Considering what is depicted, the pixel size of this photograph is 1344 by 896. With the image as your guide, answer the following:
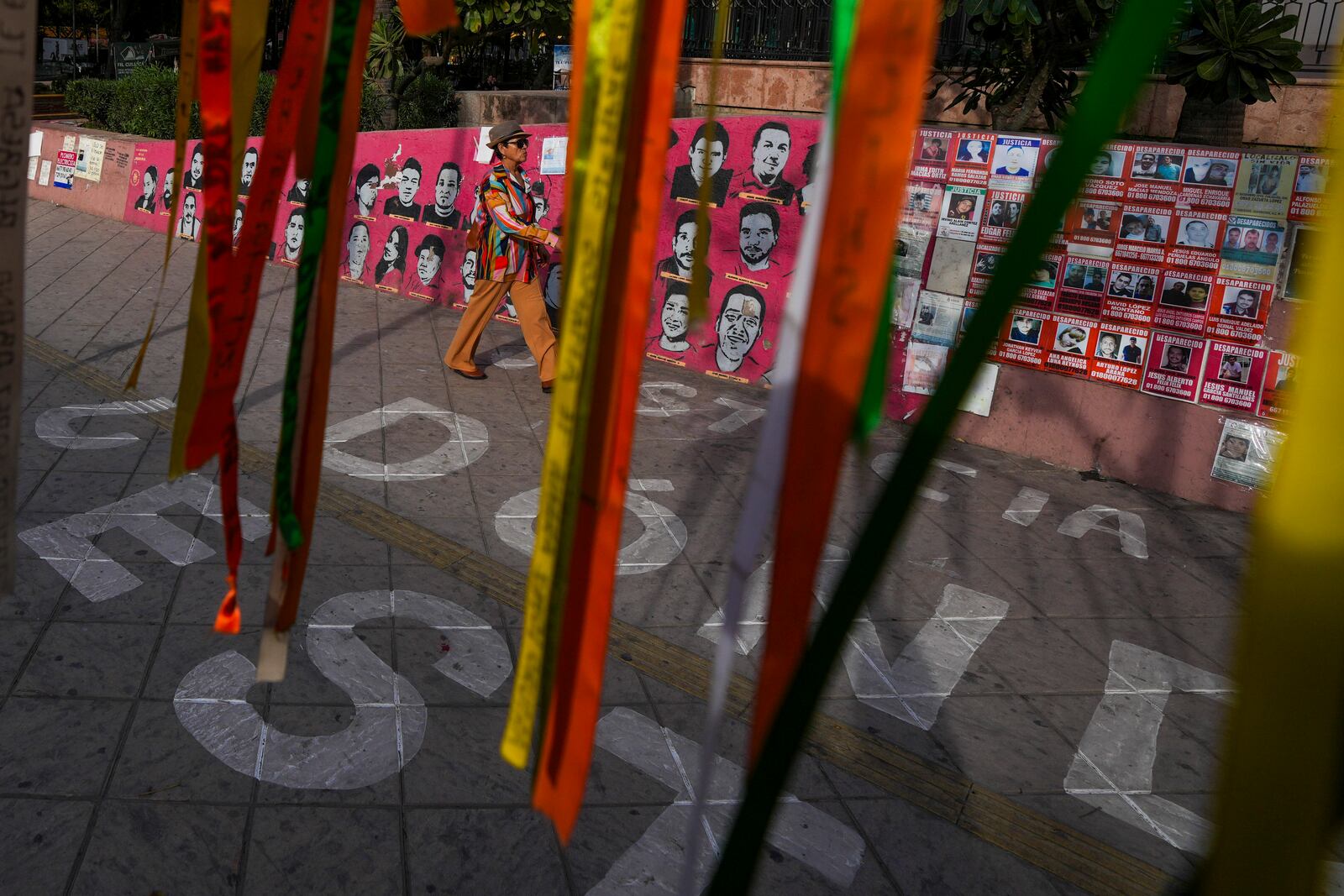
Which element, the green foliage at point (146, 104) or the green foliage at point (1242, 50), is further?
the green foliage at point (146, 104)

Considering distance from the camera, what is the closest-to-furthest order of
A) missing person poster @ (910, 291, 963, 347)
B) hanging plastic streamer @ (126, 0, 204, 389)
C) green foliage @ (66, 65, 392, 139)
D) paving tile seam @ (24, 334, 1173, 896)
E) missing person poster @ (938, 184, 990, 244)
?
1. hanging plastic streamer @ (126, 0, 204, 389)
2. paving tile seam @ (24, 334, 1173, 896)
3. missing person poster @ (938, 184, 990, 244)
4. missing person poster @ (910, 291, 963, 347)
5. green foliage @ (66, 65, 392, 139)

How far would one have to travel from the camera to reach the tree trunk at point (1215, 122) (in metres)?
7.27

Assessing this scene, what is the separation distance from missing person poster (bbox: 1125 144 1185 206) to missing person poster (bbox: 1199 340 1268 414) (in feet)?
3.02

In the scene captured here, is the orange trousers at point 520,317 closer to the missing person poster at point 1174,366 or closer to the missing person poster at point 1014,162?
the missing person poster at point 1014,162

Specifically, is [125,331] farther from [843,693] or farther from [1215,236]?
[1215,236]

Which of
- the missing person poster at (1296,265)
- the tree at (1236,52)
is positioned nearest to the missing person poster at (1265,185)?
the missing person poster at (1296,265)

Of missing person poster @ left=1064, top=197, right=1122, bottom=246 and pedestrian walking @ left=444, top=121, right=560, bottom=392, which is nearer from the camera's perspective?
missing person poster @ left=1064, top=197, right=1122, bottom=246

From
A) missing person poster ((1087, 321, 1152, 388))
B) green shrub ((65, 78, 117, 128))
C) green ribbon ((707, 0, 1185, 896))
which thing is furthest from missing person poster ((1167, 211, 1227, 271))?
green shrub ((65, 78, 117, 128))

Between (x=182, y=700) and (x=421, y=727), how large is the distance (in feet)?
2.74

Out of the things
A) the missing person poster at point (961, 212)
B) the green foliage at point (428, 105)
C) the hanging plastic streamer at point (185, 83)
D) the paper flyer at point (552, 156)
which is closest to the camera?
the hanging plastic streamer at point (185, 83)

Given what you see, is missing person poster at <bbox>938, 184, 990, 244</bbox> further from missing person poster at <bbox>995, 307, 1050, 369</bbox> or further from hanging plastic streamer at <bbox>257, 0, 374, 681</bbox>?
hanging plastic streamer at <bbox>257, 0, 374, 681</bbox>

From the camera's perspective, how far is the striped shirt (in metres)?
7.42

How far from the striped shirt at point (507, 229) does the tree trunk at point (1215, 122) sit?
177 inches

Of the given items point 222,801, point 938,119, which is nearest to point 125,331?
point 222,801
